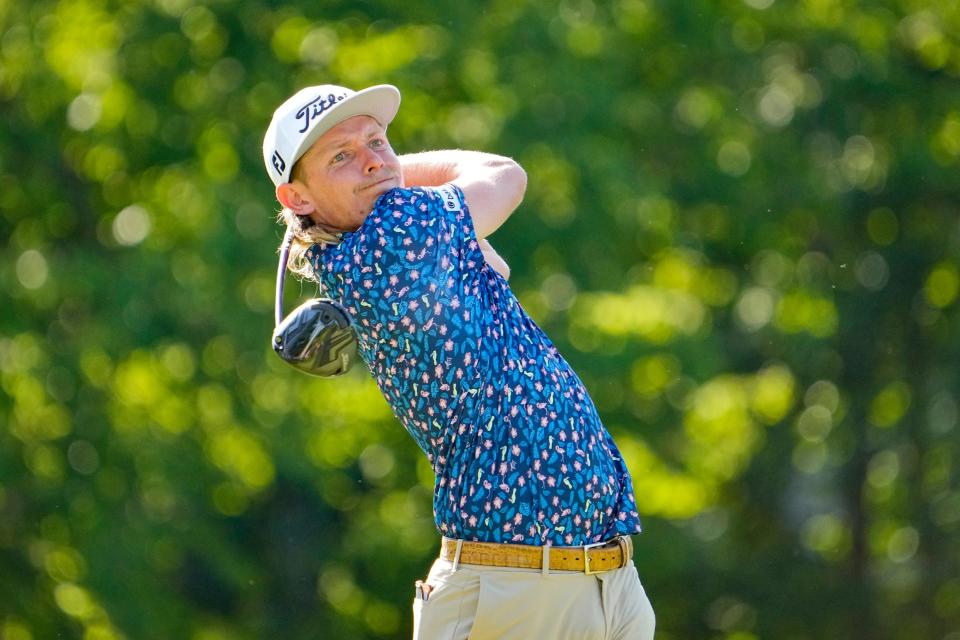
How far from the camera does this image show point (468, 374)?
313cm

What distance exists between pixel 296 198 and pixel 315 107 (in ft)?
0.65

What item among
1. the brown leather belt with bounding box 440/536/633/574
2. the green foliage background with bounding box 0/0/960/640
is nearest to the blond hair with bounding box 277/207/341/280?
the brown leather belt with bounding box 440/536/633/574

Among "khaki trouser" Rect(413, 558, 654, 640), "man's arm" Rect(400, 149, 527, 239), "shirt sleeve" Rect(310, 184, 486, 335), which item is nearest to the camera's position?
"shirt sleeve" Rect(310, 184, 486, 335)

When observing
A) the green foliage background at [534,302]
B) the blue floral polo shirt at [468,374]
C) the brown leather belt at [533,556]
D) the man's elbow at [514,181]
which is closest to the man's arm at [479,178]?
the man's elbow at [514,181]

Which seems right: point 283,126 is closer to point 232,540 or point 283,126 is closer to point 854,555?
point 232,540

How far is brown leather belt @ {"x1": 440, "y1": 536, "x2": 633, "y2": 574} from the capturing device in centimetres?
319

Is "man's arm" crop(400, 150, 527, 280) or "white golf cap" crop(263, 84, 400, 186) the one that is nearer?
"white golf cap" crop(263, 84, 400, 186)

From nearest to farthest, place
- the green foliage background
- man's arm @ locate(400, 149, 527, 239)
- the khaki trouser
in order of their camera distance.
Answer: the khaki trouser → man's arm @ locate(400, 149, 527, 239) → the green foliage background

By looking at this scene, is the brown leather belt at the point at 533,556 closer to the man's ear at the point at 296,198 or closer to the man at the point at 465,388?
the man at the point at 465,388

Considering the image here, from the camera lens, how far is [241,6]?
11.9 m

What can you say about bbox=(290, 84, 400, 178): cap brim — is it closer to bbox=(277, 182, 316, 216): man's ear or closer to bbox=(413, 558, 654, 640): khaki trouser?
bbox=(277, 182, 316, 216): man's ear

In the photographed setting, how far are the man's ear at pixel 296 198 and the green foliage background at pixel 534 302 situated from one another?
296 inches

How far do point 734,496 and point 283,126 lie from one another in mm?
10599

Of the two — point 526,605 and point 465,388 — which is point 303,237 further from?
point 526,605
